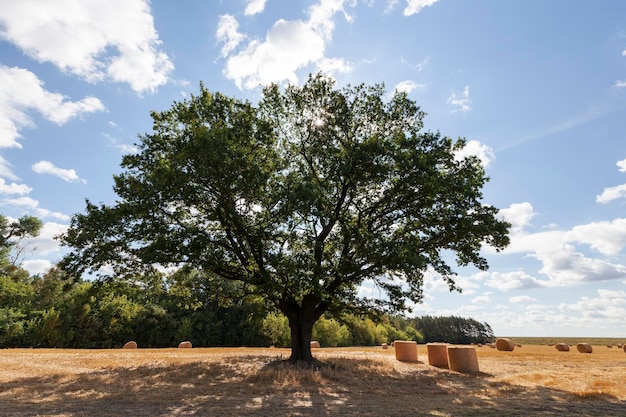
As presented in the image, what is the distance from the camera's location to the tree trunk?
67.2 ft

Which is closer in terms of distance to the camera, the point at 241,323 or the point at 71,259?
the point at 71,259

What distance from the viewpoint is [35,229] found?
5078 centimetres

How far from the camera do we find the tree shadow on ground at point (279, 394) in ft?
32.6

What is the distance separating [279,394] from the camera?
12.9 meters

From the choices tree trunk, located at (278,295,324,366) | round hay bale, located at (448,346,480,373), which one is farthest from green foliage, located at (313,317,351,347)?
Answer: round hay bale, located at (448,346,480,373)

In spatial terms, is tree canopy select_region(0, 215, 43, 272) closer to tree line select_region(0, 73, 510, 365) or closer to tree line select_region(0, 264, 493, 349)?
tree line select_region(0, 264, 493, 349)

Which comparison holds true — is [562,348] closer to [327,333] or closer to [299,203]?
[299,203]

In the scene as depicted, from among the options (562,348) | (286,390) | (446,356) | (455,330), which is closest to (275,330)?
(562,348)

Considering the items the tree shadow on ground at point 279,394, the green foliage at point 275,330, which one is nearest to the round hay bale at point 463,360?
the tree shadow on ground at point 279,394

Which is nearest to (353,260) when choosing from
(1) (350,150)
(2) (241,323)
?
(1) (350,150)

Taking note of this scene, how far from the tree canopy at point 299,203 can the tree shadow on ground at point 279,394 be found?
3.95 m

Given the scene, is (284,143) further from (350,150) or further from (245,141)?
(350,150)

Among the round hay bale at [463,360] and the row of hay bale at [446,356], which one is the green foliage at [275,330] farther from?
the round hay bale at [463,360]

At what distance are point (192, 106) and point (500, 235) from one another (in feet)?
61.6
